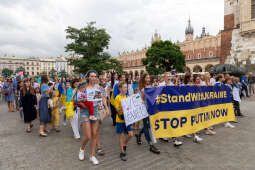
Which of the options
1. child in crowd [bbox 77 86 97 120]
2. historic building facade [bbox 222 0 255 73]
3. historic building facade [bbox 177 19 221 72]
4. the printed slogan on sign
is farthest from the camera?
historic building facade [bbox 177 19 221 72]

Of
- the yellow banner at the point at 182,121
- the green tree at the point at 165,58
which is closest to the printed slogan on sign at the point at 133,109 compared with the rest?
the yellow banner at the point at 182,121

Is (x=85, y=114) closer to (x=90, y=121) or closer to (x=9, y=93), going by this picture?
(x=90, y=121)

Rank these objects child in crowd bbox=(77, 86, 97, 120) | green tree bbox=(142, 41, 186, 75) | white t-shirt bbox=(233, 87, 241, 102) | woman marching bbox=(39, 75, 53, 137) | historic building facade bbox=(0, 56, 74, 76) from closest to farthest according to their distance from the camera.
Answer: child in crowd bbox=(77, 86, 97, 120), woman marching bbox=(39, 75, 53, 137), white t-shirt bbox=(233, 87, 241, 102), green tree bbox=(142, 41, 186, 75), historic building facade bbox=(0, 56, 74, 76)

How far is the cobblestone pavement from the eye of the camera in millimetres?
3363

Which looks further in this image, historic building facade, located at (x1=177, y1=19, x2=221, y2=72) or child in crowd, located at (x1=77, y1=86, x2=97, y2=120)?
historic building facade, located at (x1=177, y1=19, x2=221, y2=72)

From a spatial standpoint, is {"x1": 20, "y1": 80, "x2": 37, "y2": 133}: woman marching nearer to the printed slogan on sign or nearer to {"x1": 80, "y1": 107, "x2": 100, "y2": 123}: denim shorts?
{"x1": 80, "y1": 107, "x2": 100, "y2": 123}: denim shorts

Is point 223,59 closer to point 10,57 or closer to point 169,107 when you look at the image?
point 169,107

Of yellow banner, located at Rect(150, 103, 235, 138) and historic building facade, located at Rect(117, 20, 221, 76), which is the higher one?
historic building facade, located at Rect(117, 20, 221, 76)

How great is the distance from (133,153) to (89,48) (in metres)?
26.9

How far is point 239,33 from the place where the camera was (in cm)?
2264

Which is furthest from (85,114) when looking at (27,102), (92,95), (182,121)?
(27,102)

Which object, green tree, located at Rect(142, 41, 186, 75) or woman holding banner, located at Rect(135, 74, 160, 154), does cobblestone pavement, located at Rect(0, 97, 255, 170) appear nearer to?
woman holding banner, located at Rect(135, 74, 160, 154)

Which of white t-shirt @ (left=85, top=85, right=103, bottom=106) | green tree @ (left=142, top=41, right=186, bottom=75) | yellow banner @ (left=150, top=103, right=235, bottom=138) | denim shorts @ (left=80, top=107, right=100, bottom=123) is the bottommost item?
yellow banner @ (left=150, top=103, right=235, bottom=138)

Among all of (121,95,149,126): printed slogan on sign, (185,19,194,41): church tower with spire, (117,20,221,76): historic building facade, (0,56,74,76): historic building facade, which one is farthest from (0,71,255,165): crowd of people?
(0,56,74,76): historic building facade
